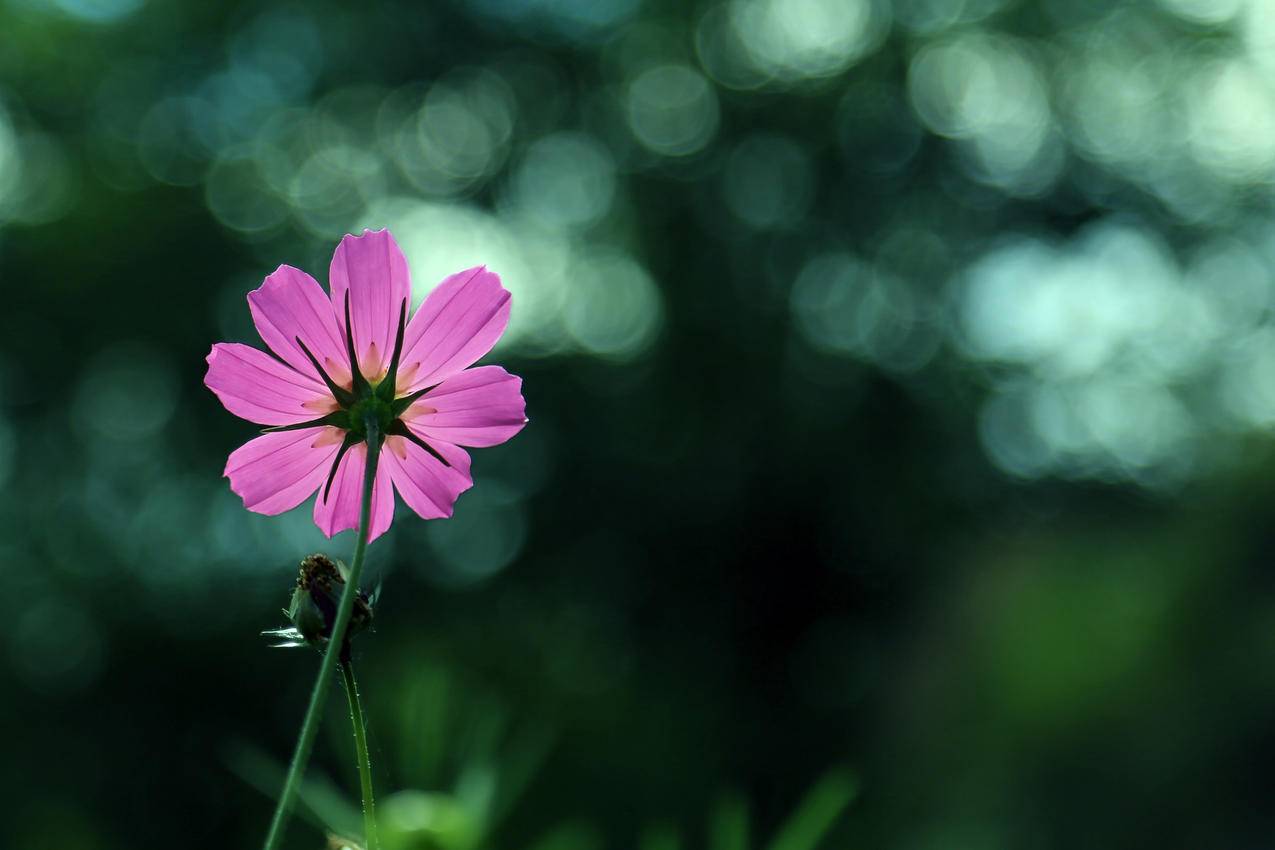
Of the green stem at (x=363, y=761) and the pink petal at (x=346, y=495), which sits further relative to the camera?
the pink petal at (x=346, y=495)

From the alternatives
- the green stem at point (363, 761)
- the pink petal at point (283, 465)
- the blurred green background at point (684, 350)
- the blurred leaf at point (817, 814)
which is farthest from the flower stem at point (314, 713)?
the blurred green background at point (684, 350)

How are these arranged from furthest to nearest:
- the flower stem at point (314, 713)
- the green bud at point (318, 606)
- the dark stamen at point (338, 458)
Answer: the dark stamen at point (338, 458)
the green bud at point (318, 606)
the flower stem at point (314, 713)

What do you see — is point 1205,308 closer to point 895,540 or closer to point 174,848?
point 895,540

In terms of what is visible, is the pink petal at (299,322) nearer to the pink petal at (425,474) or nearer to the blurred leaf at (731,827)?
the pink petal at (425,474)

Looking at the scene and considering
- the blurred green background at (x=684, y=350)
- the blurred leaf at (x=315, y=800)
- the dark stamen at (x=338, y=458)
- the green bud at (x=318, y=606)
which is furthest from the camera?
the blurred green background at (x=684, y=350)

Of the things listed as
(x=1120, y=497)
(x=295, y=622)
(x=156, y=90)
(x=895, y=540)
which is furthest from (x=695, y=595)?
(x=295, y=622)

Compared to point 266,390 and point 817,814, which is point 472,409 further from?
point 817,814
